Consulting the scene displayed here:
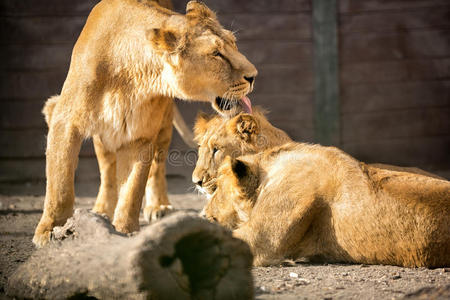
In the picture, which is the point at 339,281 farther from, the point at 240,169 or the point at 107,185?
the point at 107,185

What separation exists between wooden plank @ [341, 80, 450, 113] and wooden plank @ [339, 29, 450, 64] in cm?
30

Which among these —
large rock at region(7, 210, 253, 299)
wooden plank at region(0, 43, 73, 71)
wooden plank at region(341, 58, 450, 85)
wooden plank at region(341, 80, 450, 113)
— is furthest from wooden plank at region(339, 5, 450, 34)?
large rock at region(7, 210, 253, 299)

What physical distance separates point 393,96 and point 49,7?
3.72 meters

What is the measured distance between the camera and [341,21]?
734cm

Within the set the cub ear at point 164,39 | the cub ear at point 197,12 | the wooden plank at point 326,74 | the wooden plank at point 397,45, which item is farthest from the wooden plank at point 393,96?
the cub ear at point 164,39

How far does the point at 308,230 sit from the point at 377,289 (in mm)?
557

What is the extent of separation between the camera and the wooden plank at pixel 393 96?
24.4ft

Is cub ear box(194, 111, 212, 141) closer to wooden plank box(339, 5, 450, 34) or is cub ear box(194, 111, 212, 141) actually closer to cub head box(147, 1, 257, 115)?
cub head box(147, 1, 257, 115)

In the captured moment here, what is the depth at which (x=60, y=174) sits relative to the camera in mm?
→ 4133

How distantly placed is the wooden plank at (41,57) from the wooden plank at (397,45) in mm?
2912

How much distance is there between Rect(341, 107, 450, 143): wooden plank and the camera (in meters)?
7.47

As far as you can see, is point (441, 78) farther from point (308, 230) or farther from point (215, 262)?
point (215, 262)

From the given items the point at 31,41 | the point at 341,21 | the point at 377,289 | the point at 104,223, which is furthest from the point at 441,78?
the point at 104,223

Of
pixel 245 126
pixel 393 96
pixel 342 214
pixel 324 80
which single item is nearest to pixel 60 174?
pixel 245 126
